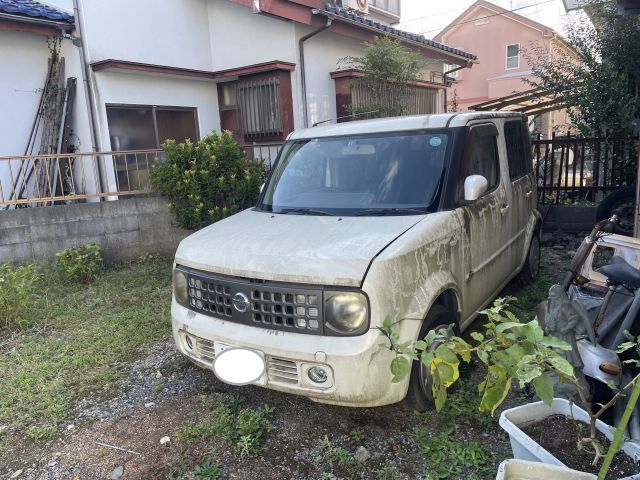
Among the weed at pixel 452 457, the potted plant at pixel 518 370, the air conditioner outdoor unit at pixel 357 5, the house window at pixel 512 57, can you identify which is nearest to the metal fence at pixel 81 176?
the weed at pixel 452 457

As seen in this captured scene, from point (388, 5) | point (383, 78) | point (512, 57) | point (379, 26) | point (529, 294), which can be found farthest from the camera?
point (512, 57)

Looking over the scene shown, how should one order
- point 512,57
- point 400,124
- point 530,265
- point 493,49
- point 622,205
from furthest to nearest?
point 493,49, point 512,57, point 622,205, point 530,265, point 400,124

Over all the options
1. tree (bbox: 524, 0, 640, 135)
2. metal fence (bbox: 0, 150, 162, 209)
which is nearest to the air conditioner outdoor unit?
tree (bbox: 524, 0, 640, 135)

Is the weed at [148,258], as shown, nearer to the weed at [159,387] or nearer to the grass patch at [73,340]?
the grass patch at [73,340]

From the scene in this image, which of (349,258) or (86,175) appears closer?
(349,258)

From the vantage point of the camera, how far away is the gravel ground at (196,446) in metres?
2.56

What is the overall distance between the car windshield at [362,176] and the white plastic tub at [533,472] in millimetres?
1639

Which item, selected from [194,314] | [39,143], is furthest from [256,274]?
[39,143]

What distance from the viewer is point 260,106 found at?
899cm

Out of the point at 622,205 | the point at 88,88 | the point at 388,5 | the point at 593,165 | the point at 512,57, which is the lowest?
the point at 622,205

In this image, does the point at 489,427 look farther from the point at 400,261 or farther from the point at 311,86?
the point at 311,86

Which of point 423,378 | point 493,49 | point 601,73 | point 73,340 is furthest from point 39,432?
point 493,49

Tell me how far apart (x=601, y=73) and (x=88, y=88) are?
27.2 ft

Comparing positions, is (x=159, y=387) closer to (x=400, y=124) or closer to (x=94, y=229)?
(x=400, y=124)
